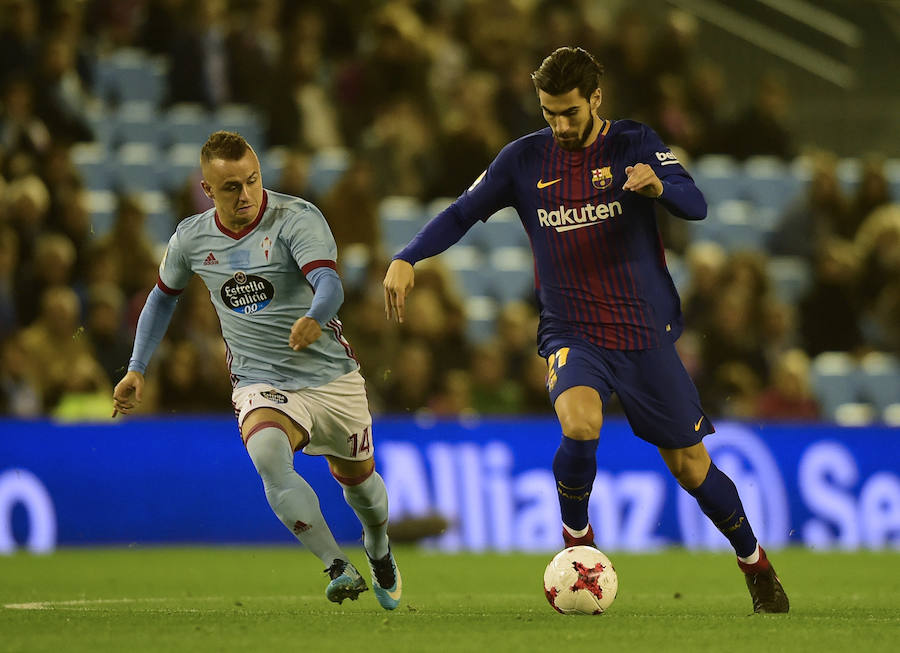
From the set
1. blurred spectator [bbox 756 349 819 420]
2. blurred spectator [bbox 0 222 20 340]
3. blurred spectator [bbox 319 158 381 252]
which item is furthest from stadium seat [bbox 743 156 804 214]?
blurred spectator [bbox 0 222 20 340]

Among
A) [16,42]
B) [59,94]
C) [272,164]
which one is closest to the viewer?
[16,42]

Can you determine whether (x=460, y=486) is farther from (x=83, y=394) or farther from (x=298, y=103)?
(x=298, y=103)

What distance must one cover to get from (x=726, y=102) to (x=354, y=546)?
9.58 m

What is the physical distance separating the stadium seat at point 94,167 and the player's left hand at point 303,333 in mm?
8519

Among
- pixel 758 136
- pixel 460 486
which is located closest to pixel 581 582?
pixel 460 486

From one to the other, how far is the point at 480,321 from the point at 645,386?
7876 mm

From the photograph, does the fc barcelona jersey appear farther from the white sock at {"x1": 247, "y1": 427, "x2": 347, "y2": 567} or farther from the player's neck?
the white sock at {"x1": 247, "y1": 427, "x2": 347, "y2": 567}

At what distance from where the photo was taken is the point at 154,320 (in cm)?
755

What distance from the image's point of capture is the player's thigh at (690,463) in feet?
22.9

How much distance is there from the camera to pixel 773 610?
23.1 ft

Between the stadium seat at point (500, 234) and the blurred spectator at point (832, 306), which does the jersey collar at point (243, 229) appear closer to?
the stadium seat at point (500, 234)

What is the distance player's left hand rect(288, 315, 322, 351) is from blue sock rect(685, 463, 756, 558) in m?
1.90

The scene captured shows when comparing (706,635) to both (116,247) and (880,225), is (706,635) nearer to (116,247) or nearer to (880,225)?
(116,247)

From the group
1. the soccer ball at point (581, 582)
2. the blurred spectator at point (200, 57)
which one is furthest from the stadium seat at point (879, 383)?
the soccer ball at point (581, 582)
